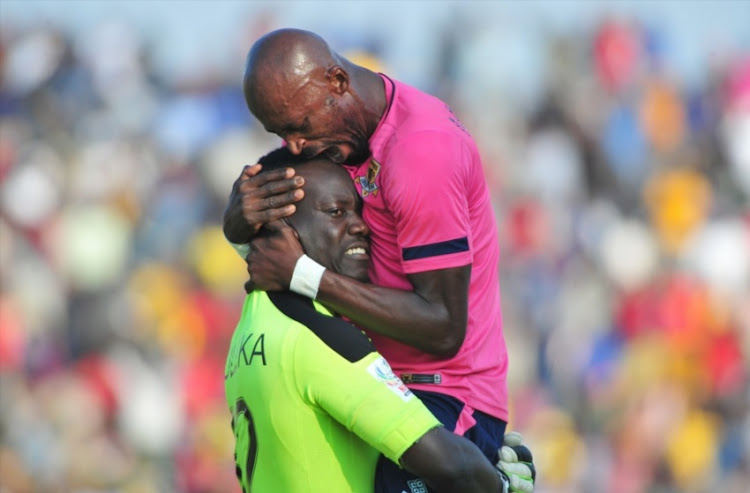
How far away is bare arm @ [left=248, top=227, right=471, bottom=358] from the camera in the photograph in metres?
3.67

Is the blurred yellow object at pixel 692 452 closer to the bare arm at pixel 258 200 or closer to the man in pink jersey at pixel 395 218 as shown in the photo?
the man in pink jersey at pixel 395 218

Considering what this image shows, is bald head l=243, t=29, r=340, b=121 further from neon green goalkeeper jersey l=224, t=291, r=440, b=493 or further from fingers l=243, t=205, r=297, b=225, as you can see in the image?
neon green goalkeeper jersey l=224, t=291, r=440, b=493

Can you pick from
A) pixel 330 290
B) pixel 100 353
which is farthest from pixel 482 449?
pixel 100 353

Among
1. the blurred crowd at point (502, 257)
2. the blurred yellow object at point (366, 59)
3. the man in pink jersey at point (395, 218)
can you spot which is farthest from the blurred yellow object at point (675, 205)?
the man in pink jersey at point (395, 218)

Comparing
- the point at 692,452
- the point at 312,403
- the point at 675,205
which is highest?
the point at 312,403

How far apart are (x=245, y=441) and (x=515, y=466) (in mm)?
879

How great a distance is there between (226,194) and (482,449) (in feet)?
19.1

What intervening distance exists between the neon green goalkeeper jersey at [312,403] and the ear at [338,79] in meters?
0.67

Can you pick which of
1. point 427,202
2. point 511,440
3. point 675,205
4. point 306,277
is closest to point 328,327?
point 306,277

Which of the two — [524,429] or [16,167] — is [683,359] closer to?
[524,429]

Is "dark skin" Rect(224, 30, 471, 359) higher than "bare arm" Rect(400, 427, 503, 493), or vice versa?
"dark skin" Rect(224, 30, 471, 359)

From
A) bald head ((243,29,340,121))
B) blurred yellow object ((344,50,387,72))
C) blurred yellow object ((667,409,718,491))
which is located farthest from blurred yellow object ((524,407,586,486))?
bald head ((243,29,340,121))

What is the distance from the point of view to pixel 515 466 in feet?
12.7

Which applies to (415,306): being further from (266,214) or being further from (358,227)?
(266,214)
